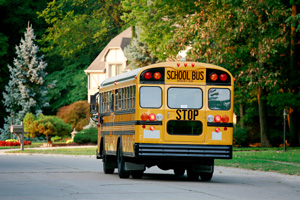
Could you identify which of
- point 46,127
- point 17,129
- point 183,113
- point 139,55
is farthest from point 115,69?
point 183,113

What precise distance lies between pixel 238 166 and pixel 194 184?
8.43m

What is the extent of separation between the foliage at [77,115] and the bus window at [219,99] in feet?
150

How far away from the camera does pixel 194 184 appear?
1820 cm

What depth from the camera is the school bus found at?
18.6 metres

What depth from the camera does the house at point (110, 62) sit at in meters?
66.5

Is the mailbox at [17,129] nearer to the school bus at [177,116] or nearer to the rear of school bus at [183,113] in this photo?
the school bus at [177,116]

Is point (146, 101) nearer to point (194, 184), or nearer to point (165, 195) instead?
point (194, 184)

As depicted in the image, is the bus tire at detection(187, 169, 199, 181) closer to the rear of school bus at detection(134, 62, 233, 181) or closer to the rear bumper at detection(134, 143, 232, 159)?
the rear of school bus at detection(134, 62, 233, 181)

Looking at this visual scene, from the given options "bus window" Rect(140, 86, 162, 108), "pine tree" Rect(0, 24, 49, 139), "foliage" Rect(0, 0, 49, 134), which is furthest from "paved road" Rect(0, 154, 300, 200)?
"foliage" Rect(0, 0, 49, 134)

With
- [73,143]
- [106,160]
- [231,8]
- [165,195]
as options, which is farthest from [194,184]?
[73,143]

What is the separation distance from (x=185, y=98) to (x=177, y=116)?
1.87 ft

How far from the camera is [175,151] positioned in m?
18.5

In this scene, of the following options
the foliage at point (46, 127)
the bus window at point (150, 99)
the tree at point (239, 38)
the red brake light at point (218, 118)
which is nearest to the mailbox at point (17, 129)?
the foliage at point (46, 127)

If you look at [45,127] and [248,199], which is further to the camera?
[45,127]
